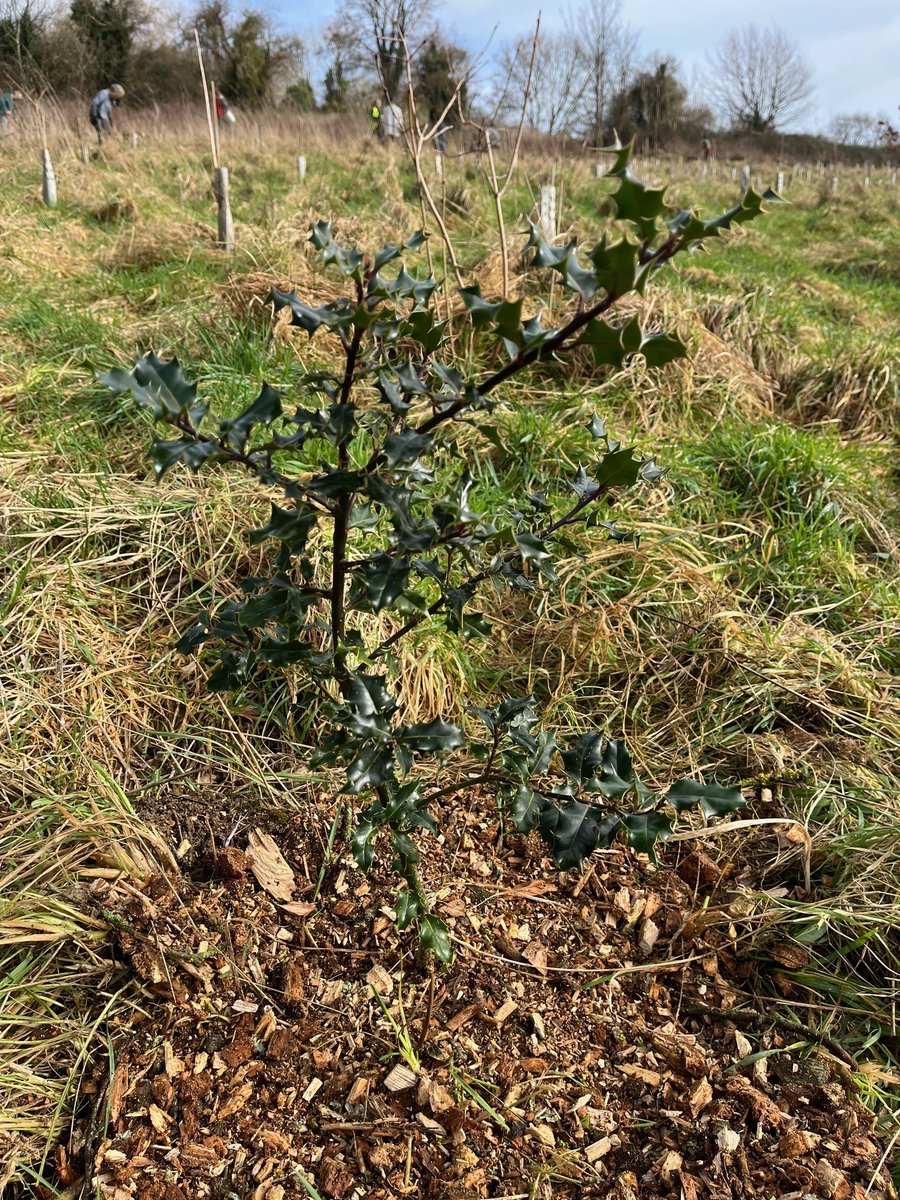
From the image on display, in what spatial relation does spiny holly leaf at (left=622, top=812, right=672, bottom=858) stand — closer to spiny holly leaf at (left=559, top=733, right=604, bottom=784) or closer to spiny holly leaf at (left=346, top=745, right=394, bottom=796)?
spiny holly leaf at (left=559, top=733, right=604, bottom=784)

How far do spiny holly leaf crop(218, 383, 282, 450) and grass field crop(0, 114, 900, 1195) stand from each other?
316 mm

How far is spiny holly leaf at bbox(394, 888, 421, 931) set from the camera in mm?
1280

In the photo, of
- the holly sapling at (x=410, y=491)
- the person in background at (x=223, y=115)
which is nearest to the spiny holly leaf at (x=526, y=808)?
the holly sapling at (x=410, y=491)

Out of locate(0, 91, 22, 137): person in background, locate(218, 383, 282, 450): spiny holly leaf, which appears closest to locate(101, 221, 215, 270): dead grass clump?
locate(218, 383, 282, 450): spiny holly leaf

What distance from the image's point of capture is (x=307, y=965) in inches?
59.7

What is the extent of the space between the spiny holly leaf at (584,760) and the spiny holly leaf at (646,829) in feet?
0.32

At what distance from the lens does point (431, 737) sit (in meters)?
1.10

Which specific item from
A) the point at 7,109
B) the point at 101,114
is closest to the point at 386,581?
the point at 7,109

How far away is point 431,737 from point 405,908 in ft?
1.22

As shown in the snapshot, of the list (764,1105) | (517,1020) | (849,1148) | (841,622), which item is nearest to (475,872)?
(517,1020)

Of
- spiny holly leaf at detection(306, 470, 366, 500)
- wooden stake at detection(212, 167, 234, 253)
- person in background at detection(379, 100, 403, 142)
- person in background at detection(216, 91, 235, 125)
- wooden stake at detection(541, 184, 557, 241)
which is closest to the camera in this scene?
spiny holly leaf at detection(306, 470, 366, 500)

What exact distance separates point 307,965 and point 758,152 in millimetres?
34508

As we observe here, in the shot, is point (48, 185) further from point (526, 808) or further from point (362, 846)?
point (526, 808)

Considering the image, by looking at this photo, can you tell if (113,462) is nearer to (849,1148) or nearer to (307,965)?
(307,965)
